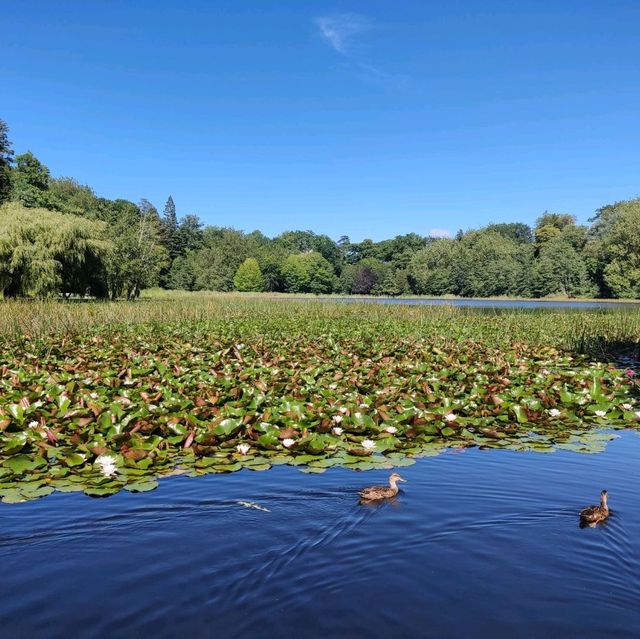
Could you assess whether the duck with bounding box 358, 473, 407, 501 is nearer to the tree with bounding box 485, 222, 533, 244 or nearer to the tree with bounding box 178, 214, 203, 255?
the tree with bounding box 178, 214, 203, 255

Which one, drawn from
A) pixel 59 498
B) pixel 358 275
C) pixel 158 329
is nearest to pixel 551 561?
pixel 59 498

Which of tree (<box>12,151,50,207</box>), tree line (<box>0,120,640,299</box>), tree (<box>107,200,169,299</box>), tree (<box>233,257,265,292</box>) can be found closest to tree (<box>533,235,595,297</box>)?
tree line (<box>0,120,640,299</box>)

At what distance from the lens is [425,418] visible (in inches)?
239

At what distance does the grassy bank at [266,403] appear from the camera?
4867 mm

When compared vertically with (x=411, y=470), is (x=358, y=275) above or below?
above

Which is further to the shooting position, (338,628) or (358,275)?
(358,275)

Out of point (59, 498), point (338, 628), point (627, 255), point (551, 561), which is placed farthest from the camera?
point (627, 255)

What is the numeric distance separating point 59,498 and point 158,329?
1036cm

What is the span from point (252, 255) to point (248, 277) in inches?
301

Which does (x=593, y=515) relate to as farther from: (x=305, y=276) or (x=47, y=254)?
(x=305, y=276)

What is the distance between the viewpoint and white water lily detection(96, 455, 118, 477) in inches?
175

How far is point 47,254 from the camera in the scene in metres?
24.2

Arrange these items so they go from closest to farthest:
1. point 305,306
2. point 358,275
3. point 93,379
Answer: point 93,379 → point 305,306 → point 358,275

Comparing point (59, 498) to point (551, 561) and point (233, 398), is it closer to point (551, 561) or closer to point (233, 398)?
point (233, 398)
